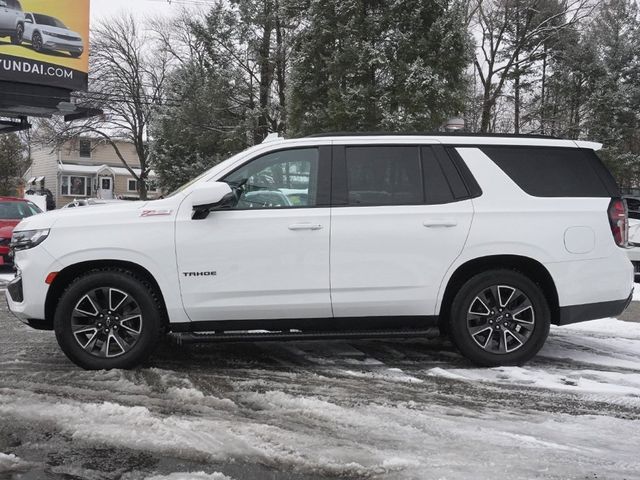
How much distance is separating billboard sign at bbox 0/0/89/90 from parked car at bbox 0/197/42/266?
10.4 m

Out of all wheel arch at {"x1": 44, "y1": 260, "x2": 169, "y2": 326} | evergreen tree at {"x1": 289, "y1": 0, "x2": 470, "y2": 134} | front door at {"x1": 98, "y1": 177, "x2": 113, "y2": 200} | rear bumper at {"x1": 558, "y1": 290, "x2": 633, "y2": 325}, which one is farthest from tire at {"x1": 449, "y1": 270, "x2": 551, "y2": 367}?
front door at {"x1": 98, "y1": 177, "x2": 113, "y2": 200}

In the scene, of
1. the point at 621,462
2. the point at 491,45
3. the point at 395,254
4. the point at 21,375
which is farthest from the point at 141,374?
the point at 491,45

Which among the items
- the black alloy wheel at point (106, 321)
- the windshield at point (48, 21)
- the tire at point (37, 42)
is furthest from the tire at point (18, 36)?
the black alloy wheel at point (106, 321)

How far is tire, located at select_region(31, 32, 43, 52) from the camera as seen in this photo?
2180cm

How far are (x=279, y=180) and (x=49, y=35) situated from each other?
20.9m

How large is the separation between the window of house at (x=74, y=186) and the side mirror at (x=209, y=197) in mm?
48633

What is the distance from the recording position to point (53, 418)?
3854mm

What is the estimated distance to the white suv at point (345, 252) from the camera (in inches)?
188

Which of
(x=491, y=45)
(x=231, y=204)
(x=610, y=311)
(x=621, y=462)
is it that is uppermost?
(x=491, y=45)

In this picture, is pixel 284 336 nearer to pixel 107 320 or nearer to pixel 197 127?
pixel 107 320

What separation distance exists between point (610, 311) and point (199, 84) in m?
24.8

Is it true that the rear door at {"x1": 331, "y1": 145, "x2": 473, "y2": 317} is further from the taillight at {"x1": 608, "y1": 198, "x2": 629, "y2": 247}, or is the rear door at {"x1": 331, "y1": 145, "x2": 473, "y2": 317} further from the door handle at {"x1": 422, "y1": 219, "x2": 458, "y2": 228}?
the taillight at {"x1": 608, "y1": 198, "x2": 629, "y2": 247}

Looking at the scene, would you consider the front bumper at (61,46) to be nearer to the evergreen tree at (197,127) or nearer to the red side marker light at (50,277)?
the evergreen tree at (197,127)

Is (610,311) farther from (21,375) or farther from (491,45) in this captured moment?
(491,45)
